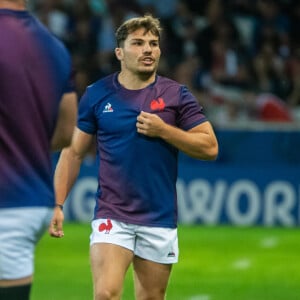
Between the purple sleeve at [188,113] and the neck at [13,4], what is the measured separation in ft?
8.70

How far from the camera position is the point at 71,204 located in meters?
16.8

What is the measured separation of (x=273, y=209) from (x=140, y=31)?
31.3ft

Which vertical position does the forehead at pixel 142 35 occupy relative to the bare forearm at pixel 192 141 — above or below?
above

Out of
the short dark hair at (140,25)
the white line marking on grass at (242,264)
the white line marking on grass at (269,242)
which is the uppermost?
the short dark hair at (140,25)

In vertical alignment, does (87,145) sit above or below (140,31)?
below

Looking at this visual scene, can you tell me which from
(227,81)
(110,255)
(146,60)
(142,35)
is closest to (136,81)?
(146,60)

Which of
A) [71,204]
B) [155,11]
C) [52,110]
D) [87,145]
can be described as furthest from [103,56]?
[52,110]

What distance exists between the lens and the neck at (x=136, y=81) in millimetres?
7402

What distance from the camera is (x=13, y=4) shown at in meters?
4.79

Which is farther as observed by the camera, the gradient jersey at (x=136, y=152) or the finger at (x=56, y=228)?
the gradient jersey at (x=136, y=152)

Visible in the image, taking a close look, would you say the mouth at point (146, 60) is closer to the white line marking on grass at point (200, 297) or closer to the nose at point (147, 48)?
the nose at point (147, 48)

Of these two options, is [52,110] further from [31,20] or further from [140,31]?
[140,31]

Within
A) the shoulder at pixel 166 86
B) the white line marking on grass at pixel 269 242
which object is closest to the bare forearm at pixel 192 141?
the shoulder at pixel 166 86

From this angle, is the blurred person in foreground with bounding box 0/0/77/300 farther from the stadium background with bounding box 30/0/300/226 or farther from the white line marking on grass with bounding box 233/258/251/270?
the stadium background with bounding box 30/0/300/226
